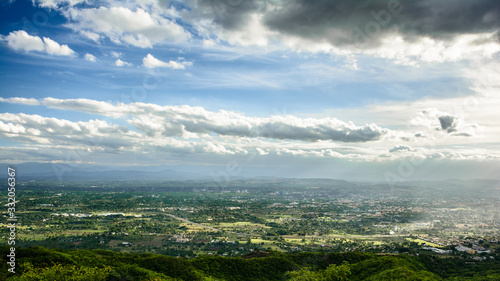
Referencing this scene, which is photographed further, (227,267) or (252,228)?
(252,228)

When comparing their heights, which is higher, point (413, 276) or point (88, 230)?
point (413, 276)

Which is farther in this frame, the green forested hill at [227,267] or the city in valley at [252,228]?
the city in valley at [252,228]

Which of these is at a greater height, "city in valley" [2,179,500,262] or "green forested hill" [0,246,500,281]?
"green forested hill" [0,246,500,281]

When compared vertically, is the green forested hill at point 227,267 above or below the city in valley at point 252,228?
above

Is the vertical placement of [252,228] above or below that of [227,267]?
below

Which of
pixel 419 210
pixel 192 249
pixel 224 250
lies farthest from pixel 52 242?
pixel 419 210

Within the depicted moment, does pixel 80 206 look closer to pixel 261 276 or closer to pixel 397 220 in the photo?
pixel 261 276

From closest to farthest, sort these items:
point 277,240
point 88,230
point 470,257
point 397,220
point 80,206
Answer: point 470,257 < point 277,240 < point 88,230 < point 397,220 < point 80,206

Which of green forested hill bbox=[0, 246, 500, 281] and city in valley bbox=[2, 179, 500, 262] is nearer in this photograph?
green forested hill bbox=[0, 246, 500, 281]
